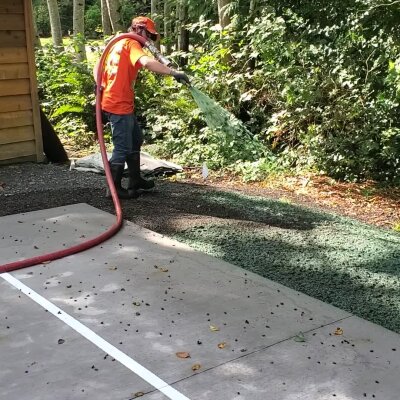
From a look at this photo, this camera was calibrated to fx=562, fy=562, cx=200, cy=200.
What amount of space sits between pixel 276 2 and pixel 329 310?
4.67 m

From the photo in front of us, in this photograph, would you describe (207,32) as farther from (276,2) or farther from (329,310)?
(329,310)

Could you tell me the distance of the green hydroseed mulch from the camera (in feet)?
12.8

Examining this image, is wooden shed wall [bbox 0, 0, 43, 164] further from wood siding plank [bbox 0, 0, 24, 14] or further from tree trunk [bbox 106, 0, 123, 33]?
tree trunk [bbox 106, 0, 123, 33]

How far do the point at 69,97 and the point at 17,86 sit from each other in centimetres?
298

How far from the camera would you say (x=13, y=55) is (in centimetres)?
784

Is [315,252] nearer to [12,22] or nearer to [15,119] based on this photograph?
[15,119]

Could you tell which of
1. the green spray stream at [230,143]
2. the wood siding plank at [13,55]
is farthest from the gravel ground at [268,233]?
the wood siding plank at [13,55]

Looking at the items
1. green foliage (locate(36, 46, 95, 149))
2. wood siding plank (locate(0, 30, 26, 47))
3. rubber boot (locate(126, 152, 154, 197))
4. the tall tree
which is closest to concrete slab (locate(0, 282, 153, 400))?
rubber boot (locate(126, 152, 154, 197))

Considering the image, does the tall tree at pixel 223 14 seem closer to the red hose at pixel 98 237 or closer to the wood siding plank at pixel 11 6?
the wood siding plank at pixel 11 6

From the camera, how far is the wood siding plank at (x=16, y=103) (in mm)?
7816

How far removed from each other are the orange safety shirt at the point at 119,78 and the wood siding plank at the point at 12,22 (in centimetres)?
248

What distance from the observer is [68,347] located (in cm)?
314

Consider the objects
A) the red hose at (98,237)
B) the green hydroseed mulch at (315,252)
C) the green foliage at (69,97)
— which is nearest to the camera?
the green hydroseed mulch at (315,252)

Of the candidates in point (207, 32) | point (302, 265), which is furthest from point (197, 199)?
point (207, 32)
